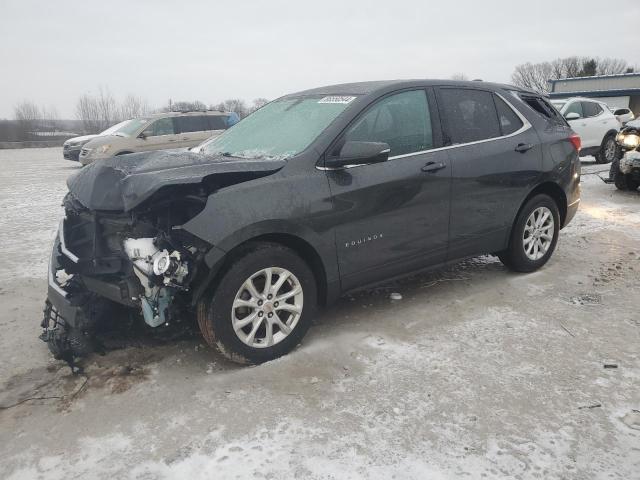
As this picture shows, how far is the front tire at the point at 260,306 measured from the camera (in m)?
3.07

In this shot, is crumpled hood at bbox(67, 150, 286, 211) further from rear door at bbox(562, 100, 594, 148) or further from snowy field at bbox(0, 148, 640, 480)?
rear door at bbox(562, 100, 594, 148)

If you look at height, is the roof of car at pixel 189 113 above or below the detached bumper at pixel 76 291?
above

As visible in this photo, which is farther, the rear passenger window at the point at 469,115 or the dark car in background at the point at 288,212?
Result: the rear passenger window at the point at 469,115

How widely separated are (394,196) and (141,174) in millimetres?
1720

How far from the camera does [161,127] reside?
43.4 feet

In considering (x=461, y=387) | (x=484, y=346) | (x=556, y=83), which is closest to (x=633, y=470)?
(x=461, y=387)

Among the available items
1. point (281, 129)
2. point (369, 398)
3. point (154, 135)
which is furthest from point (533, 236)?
point (154, 135)

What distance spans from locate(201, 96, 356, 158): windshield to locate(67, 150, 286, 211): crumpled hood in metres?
0.24

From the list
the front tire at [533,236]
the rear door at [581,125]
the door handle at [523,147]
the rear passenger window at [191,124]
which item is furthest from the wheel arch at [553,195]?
the rear passenger window at [191,124]

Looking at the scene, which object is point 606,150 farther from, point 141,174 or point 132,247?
point 132,247

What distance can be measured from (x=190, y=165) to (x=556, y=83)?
44897mm

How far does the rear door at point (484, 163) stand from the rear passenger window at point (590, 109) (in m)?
9.92

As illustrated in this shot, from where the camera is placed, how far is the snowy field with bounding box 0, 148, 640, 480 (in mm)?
2404

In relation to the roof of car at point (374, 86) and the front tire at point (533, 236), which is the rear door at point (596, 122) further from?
the roof of car at point (374, 86)
